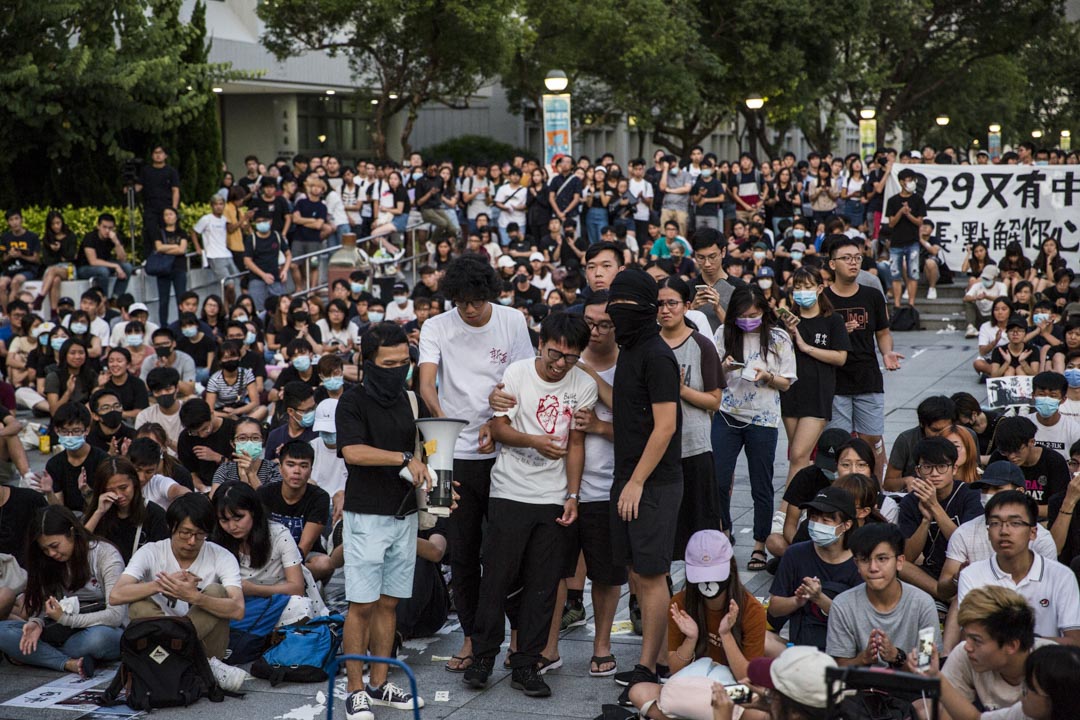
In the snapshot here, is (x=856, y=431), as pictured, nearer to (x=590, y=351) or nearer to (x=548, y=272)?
(x=590, y=351)

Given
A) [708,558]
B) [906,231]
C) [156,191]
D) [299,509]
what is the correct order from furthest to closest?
[906,231] → [156,191] → [299,509] → [708,558]

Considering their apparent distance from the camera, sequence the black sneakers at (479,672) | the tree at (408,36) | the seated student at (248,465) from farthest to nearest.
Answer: the tree at (408,36), the seated student at (248,465), the black sneakers at (479,672)

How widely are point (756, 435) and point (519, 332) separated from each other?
2.13 meters

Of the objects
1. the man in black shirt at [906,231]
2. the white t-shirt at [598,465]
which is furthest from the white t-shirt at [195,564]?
the man in black shirt at [906,231]

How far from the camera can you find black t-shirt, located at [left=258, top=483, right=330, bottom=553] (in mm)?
8117

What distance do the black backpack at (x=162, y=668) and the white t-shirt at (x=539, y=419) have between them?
5.78 feet

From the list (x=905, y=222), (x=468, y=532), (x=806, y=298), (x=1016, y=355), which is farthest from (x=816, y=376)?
(x=905, y=222)

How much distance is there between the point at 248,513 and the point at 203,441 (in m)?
2.81

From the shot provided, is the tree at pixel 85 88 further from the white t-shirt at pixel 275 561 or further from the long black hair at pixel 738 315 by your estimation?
the long black hair at pixel 738 315

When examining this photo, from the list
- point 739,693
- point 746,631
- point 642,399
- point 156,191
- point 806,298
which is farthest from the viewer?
point 156,191

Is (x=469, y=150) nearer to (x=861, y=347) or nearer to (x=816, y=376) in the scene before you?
(x=861, y=347)

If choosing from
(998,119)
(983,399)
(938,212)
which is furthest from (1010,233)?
(998,119)

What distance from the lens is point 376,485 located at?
6.44 meters

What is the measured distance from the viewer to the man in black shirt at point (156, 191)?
60.7 ft
